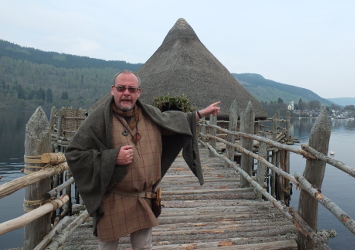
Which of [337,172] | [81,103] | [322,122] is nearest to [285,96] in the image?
[81,103]

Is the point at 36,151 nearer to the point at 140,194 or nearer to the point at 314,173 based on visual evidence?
the point at 140,194

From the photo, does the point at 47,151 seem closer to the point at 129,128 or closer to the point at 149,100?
the point at 129,128

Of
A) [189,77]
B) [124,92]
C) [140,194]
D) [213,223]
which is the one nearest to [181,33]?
[189,77]

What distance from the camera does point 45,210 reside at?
2.35m

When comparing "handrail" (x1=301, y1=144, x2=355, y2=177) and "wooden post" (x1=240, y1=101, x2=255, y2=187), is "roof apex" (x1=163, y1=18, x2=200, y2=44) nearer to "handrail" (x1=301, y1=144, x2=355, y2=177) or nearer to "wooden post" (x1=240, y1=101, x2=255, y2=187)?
"wooden post" (x1=240, y1=101, x2=255, y2=187)

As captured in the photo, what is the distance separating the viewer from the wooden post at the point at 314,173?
258 centimetres

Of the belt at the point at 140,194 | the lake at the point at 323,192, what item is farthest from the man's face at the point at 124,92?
the lake at the point at 323,192

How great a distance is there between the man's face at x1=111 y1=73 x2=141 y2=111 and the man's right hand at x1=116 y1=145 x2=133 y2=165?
1.03ft

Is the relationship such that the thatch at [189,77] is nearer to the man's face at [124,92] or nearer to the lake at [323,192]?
the lake at [323,192]

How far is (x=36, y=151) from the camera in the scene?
242 cm

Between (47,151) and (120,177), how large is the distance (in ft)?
3.03

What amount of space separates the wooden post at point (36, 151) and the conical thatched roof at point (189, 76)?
1366cm

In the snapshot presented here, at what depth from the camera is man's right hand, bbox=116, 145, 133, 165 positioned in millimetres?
1937

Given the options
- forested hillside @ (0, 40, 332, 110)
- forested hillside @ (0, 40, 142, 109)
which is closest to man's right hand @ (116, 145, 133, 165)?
forested hillside @ (0, 40, 332, 110)
